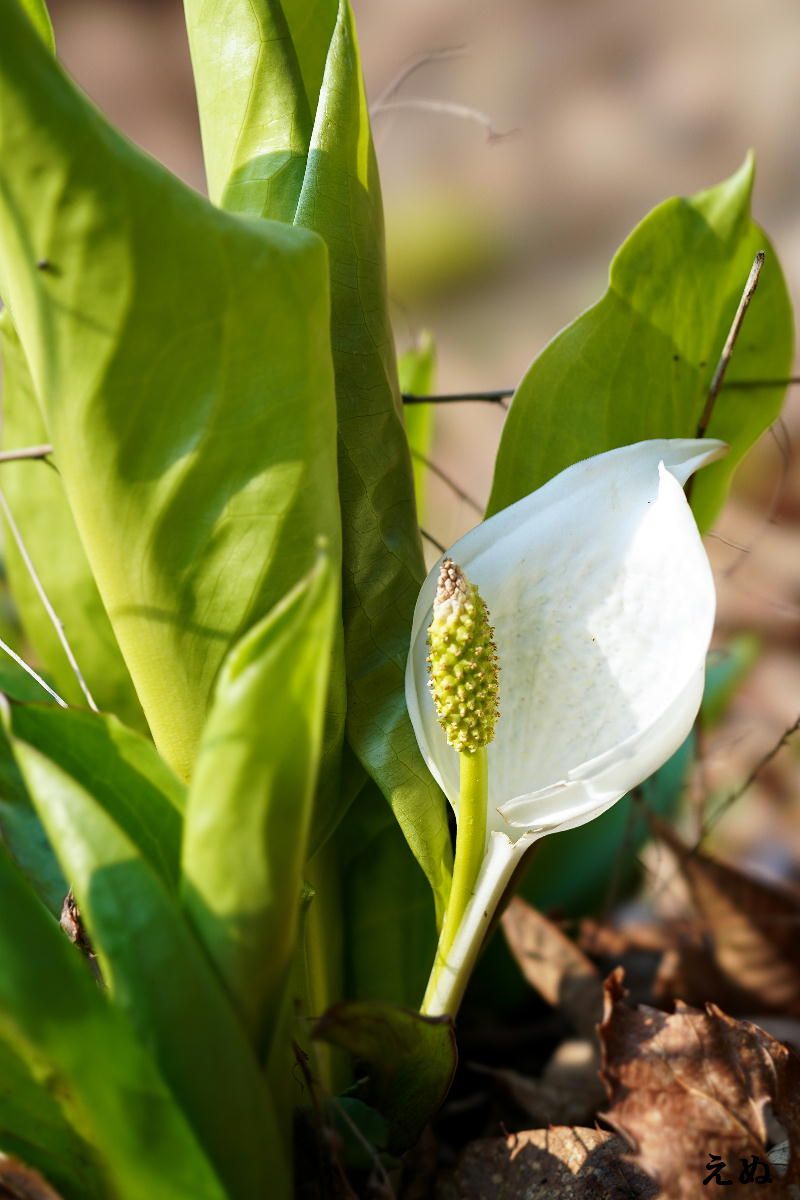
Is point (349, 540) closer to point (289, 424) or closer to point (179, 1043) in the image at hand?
point (289, 424)

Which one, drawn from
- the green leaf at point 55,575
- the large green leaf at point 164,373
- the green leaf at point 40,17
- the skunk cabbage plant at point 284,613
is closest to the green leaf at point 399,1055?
the skunk cabbage plant at point 284,613

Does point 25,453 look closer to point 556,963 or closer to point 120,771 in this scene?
point 120,771

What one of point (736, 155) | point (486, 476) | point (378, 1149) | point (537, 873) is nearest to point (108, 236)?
point (378, 1149)

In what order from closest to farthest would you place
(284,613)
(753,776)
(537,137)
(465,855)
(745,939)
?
(284,613) < (465,855) < (753,776) < (745,939) < (537,137)

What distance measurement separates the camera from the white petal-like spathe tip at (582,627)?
340mm

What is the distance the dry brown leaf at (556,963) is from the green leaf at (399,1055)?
0.52ft

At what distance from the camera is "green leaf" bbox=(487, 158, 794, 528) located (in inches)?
15.8

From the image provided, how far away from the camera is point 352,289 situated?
14.3 inches

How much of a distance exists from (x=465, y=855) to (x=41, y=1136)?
149 millimetres

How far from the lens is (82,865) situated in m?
0.27

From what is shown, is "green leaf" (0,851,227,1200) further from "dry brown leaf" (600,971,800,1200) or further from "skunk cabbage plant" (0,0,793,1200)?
"dry brown leaf" (600,971,800,1200)

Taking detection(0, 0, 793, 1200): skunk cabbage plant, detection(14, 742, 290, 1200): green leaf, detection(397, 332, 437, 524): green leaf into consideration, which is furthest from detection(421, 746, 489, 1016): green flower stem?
detection(397, 332, 437, 524): green leaf

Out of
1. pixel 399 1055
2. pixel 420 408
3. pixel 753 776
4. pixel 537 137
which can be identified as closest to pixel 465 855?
pixel 399 1055

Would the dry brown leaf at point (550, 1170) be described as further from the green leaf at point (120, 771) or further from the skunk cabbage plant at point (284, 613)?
the green leaf at point (120, 771)
